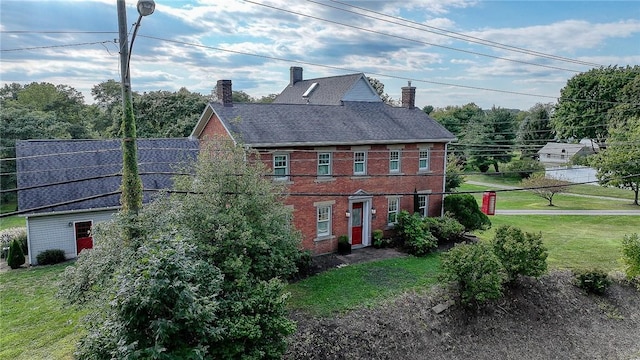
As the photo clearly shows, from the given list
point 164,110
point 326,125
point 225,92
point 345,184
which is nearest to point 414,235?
point 345,184

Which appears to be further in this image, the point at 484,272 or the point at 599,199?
the point at 599,199

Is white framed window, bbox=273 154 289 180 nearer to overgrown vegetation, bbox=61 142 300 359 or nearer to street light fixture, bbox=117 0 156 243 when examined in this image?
overgrown vegetation, bbox=61 142 300 359

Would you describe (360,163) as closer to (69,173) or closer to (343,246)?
(343,246)

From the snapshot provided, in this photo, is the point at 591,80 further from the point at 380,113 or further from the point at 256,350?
the point at 256,350

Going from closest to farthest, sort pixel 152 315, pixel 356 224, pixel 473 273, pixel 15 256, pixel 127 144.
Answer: pixel 152 315
pixel 127 144
pixel 473 273
pixel 15 256
pixel 356 224

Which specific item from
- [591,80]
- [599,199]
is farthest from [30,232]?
[591,80]

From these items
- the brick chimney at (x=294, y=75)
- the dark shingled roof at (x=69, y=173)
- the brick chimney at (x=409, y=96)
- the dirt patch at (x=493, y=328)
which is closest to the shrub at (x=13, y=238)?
the dark shingled roof at (x=69, y=173)
